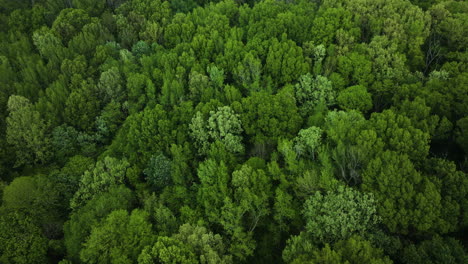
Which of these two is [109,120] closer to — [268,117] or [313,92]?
[268,117]

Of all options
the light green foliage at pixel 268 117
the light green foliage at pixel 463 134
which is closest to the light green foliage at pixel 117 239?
the light green foliage at pixel 268 117

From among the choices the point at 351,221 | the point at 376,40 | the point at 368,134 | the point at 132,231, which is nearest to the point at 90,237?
the point at 132,231

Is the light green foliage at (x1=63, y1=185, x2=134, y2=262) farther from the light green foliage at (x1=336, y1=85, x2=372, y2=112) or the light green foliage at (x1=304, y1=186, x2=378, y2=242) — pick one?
the light green foliage at (x1=336, y1=85, x2=372, y2=112)

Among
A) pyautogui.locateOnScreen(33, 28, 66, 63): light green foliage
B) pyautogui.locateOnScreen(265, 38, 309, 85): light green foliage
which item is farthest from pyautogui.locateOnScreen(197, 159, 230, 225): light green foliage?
pyautogui.locateOnScreen(33, 28, 66, 63): light green foliage

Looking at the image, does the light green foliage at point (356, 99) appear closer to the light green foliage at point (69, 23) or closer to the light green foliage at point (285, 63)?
the light green foliage at point (285, 63)

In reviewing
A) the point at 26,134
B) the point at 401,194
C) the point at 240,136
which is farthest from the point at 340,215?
the point at 26,134

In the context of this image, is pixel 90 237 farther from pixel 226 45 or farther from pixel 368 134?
pixel 226 45
